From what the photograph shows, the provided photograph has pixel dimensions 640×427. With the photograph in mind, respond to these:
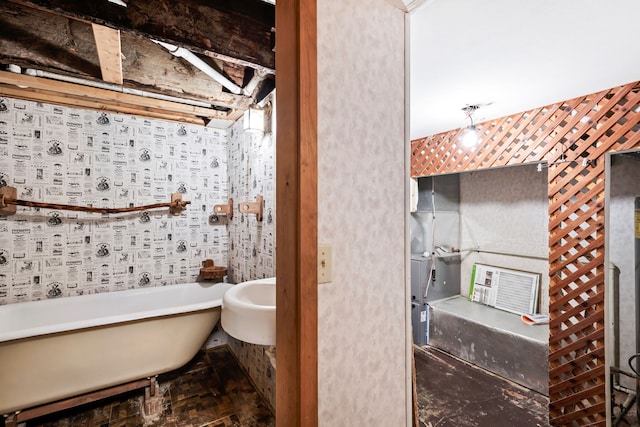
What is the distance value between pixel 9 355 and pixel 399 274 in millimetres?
2357

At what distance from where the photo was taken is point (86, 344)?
1.91 meters

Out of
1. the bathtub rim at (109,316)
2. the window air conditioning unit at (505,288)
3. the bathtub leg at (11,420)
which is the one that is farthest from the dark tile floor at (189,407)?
the window air conditioning unit at (505,288)

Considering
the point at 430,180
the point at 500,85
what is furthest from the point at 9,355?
the point at 430,180

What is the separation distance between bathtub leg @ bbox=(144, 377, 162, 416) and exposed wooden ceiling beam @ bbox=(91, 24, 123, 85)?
2.24 m

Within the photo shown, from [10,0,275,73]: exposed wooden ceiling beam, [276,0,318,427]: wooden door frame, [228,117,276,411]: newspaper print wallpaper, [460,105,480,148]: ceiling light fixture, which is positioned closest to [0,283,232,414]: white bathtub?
[228,117,276,411]: newspaper print wallpaper

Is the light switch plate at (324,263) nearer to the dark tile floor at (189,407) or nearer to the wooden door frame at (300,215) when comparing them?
the wooden door frame at (300,215)

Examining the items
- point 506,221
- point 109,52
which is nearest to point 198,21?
point 109,52

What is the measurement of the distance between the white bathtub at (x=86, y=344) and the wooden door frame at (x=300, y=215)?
5.32 ft

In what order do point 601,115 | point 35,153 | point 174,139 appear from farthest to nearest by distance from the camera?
point 174,139 < point 35,153 < point 601,115

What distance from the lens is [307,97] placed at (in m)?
0.84

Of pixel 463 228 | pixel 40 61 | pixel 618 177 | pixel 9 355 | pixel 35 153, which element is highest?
pixel 40 61

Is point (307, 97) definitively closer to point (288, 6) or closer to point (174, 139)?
point (288, 6)

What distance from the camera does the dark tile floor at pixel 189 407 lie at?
1932 mm

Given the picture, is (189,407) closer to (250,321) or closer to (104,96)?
(250,321)
